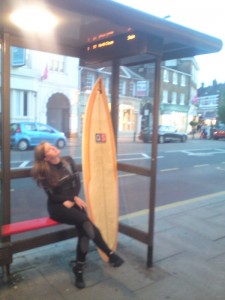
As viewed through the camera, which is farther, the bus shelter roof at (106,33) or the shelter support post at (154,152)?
the shelter support post at (154,152)

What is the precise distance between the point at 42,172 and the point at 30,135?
1.77 ft

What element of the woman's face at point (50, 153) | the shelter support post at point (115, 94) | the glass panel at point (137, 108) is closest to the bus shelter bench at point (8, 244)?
the woman's face at point (50, 153)

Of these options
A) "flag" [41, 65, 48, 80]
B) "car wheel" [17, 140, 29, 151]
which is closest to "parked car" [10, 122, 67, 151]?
"car wheel" [17, 140, 29, 151]

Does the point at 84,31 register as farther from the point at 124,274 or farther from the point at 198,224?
the point at 198,224

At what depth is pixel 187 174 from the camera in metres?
10.5

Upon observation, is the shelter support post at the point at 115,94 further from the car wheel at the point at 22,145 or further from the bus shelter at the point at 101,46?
the car wheel at the point at 22,145

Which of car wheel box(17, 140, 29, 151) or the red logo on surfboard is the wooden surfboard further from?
car wheel box(17, 140, 29, 151)

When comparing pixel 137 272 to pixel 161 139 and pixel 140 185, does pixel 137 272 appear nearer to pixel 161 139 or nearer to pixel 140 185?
pixel 140 185

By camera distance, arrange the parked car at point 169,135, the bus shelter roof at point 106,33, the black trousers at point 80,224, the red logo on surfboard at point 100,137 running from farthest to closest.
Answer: the parked car at point 169,135 < the red logo on surfboard at point 100,137 < the black trousers at point 80,224 < the bus shelter roof at point 106,33

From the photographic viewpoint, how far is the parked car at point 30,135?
3.40m

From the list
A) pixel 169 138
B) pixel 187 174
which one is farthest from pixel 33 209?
pixel 169 138

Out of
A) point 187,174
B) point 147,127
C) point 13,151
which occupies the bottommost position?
point 187,174

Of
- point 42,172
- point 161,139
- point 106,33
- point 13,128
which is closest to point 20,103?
point 13,128

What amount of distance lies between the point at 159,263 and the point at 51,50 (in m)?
2.67
